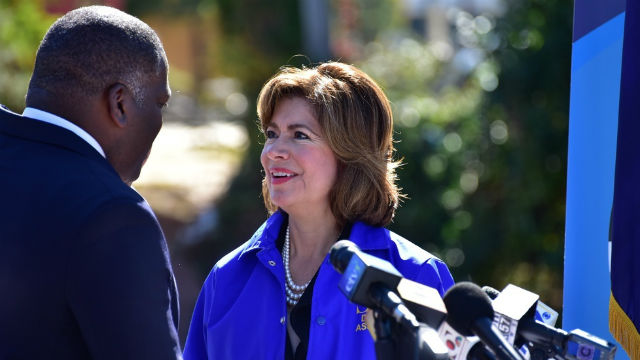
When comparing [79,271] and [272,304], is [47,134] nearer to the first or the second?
[79,271]

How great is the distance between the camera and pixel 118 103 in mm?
2061

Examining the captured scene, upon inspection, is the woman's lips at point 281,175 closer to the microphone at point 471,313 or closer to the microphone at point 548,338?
the microphone at point 548,338

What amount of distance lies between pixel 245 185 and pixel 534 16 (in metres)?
4.36

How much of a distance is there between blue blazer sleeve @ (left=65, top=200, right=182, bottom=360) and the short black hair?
35 cm

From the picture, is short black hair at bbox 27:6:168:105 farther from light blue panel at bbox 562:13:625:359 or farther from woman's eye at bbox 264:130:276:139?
light blue panel at bbox 562:13:625:359

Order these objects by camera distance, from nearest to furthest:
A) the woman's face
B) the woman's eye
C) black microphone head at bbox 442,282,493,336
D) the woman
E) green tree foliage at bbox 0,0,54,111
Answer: black microphone head at bbox 442,282,493,336 → the woman → the woman's face → the woman's eye → green tree foliage at bbox 0,0,54,111

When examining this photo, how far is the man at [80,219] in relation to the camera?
183 cm

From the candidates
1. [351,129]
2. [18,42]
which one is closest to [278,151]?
[351,129]

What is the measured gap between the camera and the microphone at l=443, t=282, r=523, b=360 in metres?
1.82

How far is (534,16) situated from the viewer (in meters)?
6.27

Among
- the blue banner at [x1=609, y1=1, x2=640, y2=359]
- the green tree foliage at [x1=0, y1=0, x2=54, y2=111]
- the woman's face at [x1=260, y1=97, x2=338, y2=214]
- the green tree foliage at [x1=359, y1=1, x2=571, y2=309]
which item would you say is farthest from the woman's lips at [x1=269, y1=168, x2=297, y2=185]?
the green tree foliage at [x1=0, y1=0, x2=54, y2=111]

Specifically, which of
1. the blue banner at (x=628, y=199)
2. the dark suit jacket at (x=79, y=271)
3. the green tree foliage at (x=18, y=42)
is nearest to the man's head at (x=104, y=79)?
the dark suit jacket at (x=79, y=271)

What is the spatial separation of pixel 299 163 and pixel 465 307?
48.7 inches

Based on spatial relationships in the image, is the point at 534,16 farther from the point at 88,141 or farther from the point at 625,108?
the point at 88,141
